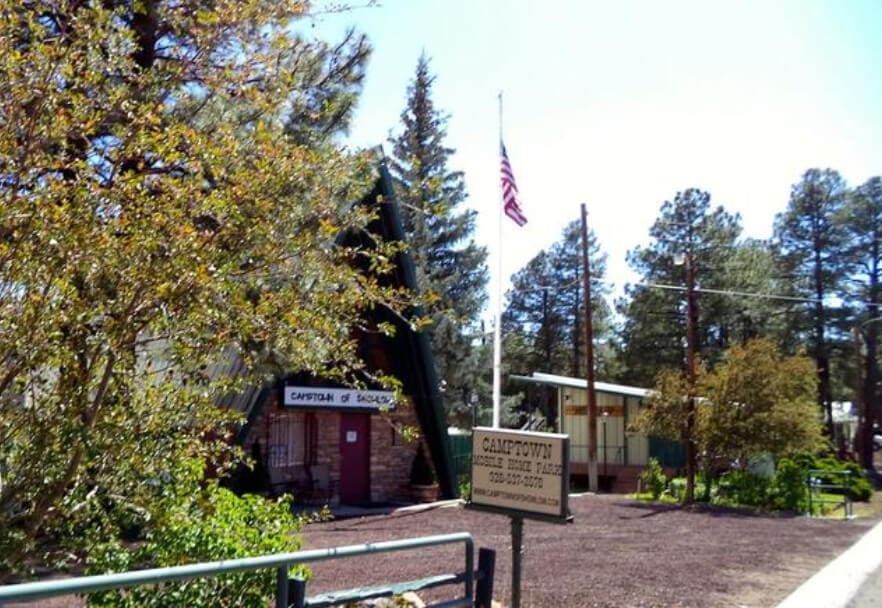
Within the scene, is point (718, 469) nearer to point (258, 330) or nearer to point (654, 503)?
point (654, 503)

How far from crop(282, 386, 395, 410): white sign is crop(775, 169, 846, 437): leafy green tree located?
38.0m

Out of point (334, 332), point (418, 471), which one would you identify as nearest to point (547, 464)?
point (334, 332)

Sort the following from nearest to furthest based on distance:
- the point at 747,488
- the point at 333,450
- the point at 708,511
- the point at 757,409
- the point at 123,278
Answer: the point at 123,278, the point at 333,450, the point at 708,511, the point at 757,409, the point at 747,488

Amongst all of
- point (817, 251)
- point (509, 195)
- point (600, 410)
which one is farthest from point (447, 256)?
point (817, 251)

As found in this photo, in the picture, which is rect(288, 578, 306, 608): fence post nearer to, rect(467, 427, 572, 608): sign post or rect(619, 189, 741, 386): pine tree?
rect(467, 427, 572, 608): sign post

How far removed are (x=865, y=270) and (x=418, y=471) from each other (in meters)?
39.2

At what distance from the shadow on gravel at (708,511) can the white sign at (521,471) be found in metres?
13.5

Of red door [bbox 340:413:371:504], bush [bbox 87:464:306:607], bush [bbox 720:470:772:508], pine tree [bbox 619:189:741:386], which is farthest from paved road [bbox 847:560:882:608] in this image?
pine tree [bbox 619:189:741:386]

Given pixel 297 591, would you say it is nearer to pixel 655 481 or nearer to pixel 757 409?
pixel 757 409

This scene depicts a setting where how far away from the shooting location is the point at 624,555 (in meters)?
13.0

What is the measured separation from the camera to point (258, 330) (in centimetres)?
576

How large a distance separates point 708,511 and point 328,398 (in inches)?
376

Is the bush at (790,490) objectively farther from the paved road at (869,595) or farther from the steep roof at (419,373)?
the paved road at (869,595)

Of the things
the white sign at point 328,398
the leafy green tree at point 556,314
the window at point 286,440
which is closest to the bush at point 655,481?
the white sign at point 328,398
